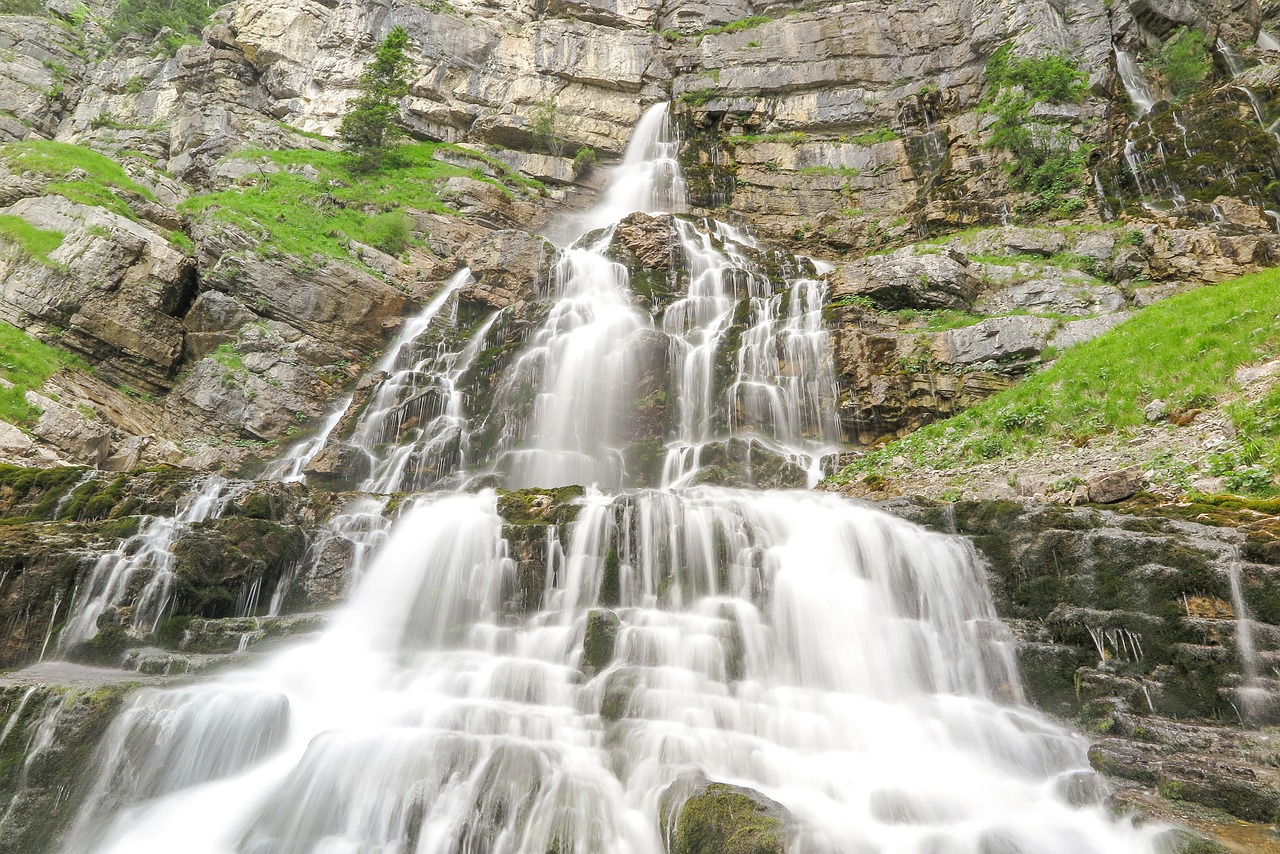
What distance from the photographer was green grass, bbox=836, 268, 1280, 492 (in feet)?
33.1

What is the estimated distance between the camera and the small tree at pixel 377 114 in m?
29.7

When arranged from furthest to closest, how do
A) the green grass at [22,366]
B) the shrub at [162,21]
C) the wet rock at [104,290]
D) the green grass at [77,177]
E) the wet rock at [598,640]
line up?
the shrub at [162,21]
the green grass at [77,177]
the wet rock at [104,290]
the green grass at [22,366]
the wet rock at [598,640]

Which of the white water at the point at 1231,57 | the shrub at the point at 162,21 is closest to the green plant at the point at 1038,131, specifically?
the white water at the point at 1231,57

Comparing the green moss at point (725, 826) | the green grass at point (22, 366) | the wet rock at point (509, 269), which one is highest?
the wet rock at point (509, 269)

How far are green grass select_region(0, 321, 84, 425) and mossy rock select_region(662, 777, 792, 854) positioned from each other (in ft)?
54.8

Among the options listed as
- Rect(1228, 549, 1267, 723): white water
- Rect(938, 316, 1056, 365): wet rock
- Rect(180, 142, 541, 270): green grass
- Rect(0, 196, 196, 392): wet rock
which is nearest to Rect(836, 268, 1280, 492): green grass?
Rect(938, 316, 1056, 365): wet rock

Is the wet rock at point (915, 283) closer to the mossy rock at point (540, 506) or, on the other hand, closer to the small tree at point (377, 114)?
the mossy rock at point (540, 506)

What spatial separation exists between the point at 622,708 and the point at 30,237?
21.6 m

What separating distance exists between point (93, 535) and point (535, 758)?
766 centimetres

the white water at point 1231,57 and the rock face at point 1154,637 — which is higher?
the white water at point 1231,57

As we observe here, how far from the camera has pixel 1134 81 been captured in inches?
985

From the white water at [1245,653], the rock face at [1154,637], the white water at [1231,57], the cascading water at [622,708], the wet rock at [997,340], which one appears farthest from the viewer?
the white water at [1231,57]

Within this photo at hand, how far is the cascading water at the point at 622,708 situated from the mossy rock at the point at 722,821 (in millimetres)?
164

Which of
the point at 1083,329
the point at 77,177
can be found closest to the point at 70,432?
the point at 77,177
